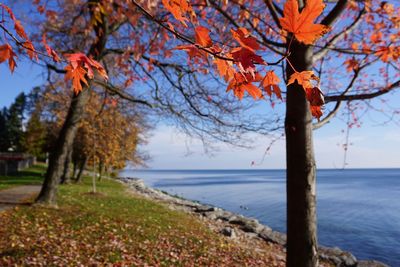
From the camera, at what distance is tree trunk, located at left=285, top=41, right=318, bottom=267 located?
176 inches

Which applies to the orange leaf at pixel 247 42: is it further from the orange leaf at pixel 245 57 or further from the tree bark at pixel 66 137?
the tree bark at pixel 66 137

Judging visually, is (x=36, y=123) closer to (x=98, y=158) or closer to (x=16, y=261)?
(x=98, y=158)

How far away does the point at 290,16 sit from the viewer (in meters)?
1.42

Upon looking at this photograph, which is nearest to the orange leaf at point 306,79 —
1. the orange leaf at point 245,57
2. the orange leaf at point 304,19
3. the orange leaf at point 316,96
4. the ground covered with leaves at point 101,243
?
the orange leaf at point 316,96

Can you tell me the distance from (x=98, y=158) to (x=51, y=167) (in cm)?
1646

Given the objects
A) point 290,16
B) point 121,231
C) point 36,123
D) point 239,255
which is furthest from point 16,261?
point 36,123

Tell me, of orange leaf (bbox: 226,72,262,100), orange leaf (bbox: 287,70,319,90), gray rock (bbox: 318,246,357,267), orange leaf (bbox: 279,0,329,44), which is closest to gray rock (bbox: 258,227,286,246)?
gray rock (bbox: 318,246,357,267)

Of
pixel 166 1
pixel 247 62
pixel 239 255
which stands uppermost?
pixel 166 1

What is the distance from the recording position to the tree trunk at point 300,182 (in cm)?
448

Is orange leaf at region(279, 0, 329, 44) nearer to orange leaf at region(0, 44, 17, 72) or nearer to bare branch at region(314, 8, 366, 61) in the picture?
orange leaf at region(0, 44, 17, 72)

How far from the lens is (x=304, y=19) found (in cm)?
143

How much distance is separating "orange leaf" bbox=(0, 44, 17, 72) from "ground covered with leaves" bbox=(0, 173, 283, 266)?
4.76 metres

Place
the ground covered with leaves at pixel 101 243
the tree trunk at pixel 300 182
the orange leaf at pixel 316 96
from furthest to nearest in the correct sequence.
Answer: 1. the ground covered with leaves at pixel 101 243
2. the tree trunk at pixel 300 182
3. the orange leaf at pixel 316 96

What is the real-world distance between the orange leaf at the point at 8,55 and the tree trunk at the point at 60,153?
9318 mm
